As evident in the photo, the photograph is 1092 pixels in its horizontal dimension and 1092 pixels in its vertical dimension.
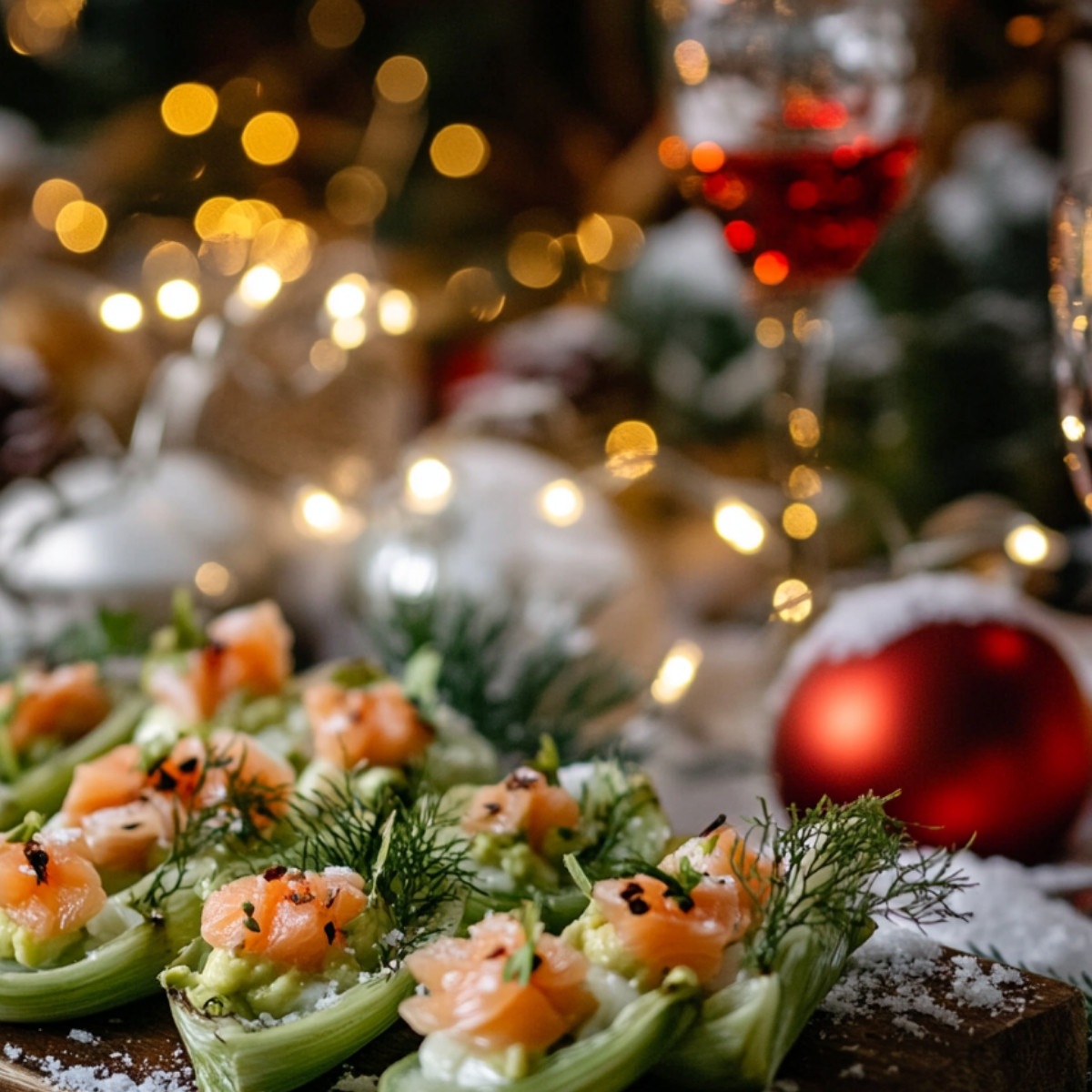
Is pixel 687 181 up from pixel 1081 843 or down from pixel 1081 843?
up

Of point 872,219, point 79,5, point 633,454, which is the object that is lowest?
point 633,454

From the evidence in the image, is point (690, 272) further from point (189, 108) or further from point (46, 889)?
point (46, 889)

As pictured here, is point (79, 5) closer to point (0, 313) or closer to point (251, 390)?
point (0, 313)

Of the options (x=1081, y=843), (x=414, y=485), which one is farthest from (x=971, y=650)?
(x=414, y=485)

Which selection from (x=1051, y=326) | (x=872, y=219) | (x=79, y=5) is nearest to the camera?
(x=872, y=219)

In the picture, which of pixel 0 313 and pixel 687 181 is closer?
pixel 687 181

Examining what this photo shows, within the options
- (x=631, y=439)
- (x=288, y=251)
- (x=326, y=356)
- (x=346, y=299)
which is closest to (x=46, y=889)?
(x=346, y=299)

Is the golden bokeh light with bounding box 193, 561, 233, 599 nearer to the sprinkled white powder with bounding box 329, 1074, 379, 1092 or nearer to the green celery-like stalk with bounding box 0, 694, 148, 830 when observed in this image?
the green celery-like stalk with bounding box 0, 694, 148, 830

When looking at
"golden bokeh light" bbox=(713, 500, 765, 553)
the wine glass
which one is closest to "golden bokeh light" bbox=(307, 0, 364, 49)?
the wine glass

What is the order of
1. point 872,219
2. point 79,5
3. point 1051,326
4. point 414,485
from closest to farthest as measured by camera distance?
point 872,219, point 414,485, point 1051,326, point 79,5
